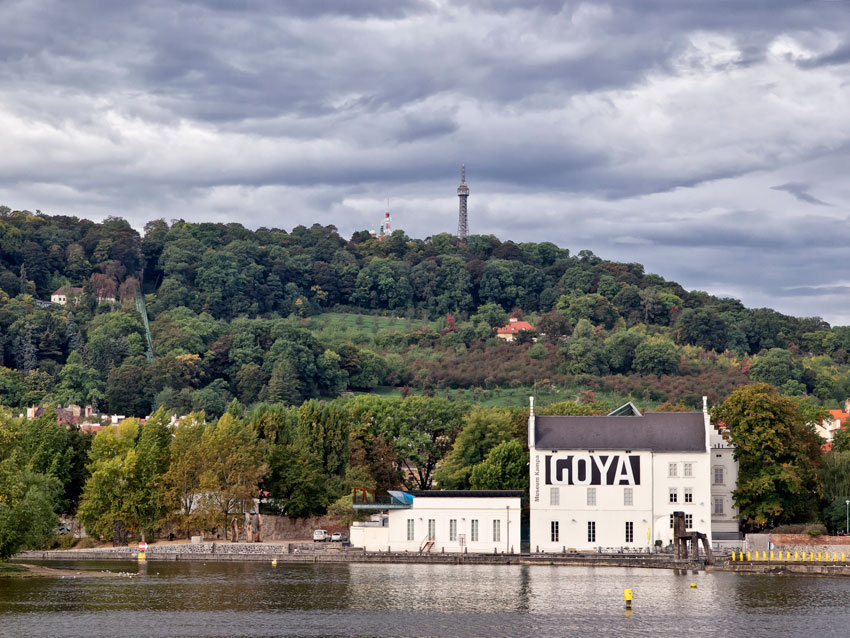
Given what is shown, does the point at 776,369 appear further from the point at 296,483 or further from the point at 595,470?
the point at 296,483

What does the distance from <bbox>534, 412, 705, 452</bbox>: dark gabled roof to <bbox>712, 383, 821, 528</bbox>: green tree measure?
300 cm

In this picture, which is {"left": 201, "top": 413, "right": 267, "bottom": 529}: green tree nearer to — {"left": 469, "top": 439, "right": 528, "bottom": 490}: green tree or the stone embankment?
the stone embankment

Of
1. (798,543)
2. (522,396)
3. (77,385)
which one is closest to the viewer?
(798,543)

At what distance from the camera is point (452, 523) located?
80125mm

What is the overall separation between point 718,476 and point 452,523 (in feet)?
63.7

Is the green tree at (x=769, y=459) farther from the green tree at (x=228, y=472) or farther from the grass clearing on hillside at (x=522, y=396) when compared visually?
the grass clearing on hillside at (x=522, y=396)

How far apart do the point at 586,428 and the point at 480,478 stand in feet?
30.0

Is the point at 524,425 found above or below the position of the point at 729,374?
below

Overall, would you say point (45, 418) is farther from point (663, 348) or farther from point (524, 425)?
point (663, 348)

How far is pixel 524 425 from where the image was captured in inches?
3713

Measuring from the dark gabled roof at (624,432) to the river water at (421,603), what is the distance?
1081 cm

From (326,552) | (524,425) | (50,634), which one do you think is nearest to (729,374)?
(524,425)

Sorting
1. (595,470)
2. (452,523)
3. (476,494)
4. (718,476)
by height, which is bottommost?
(452,523)

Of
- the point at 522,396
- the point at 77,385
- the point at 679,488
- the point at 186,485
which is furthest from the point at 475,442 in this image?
the point at 77,385
